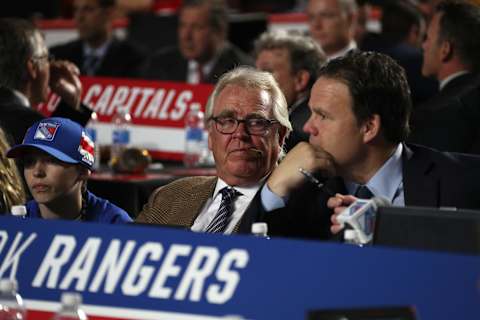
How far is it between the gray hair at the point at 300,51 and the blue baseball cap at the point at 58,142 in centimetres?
264

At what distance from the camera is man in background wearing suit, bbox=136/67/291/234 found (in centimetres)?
408

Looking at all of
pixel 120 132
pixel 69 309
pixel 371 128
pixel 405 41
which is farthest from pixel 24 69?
pixel 405 41

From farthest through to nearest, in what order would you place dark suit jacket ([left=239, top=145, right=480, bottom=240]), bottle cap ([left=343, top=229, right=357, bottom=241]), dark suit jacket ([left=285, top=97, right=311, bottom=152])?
dark suit jacket ([left=285, top=97, right=311, bottom=152])
dark suit jacket ([left=239, top=145, right=480, bottom=240])
bottle cap ([left=343, top=229, right=357, bottom=241])

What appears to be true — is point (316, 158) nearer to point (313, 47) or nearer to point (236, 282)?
point (236, 282)

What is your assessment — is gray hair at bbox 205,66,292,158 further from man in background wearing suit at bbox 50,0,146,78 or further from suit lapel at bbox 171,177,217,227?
man in background wearing suit at bbox 50,0,146,78

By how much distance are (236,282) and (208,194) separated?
5.09 ft

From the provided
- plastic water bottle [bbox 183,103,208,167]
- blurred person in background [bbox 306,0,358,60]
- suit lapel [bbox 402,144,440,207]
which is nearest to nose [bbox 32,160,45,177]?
suit lapel [bbox 402,144,440,207]

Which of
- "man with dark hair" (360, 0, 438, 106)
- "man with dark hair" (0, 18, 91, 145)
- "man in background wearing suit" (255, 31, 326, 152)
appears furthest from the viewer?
"man with dark hair" (360, 0, 438, 106)

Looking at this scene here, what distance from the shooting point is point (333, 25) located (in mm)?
8805

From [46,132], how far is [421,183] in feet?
4.44

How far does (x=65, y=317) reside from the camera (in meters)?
2.49

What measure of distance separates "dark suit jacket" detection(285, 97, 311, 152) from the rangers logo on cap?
3.13 ft

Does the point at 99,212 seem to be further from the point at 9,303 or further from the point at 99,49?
A: the point at 99,49

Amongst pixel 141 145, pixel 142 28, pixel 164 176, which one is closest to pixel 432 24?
pixel 164 176
